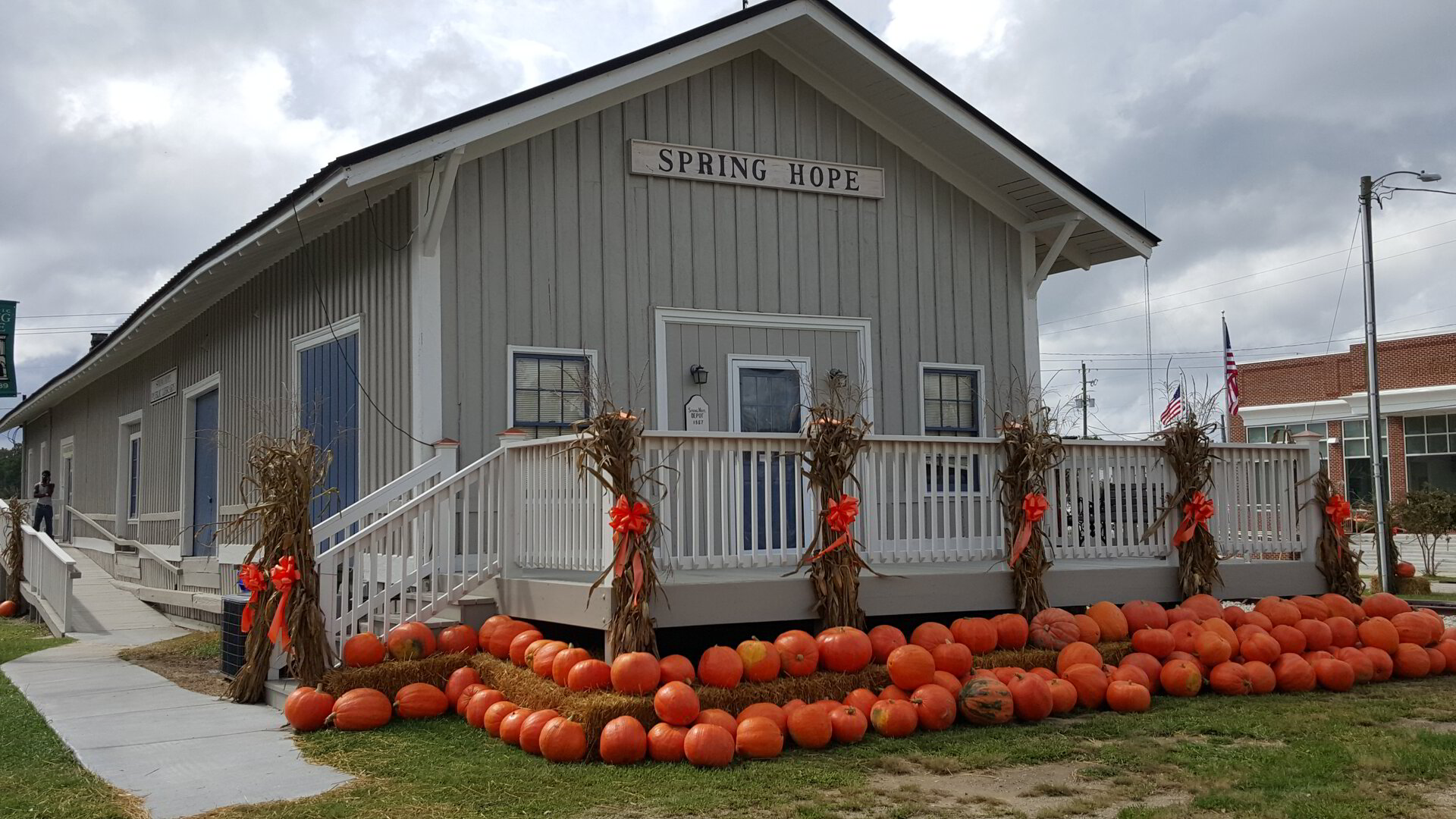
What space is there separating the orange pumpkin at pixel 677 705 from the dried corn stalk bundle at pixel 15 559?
1388 centimetres

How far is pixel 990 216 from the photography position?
1279 cm

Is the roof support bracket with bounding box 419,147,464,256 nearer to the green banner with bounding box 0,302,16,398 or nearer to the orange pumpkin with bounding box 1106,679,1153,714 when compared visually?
the orange pumpkin with bounding box 1106,679,1153,714

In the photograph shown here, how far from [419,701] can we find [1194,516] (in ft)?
19.0

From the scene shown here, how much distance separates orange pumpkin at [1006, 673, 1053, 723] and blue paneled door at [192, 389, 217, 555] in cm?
1095

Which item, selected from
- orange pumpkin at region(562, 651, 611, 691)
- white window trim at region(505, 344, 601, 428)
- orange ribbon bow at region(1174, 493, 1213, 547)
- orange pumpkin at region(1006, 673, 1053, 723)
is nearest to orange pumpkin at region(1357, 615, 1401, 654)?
orange ribbon bow at region(1174, 493, 1213, 547)

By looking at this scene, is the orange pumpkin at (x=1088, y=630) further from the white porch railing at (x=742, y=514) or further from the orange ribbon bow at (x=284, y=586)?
the orange ribbon bow at (x=284, y=586)

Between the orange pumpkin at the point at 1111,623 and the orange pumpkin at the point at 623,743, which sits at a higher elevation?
the orange pumpkin at the point at 1111,623

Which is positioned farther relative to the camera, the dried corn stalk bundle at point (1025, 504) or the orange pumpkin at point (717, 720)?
the dried corn stalk bundle at point (1025, 504)

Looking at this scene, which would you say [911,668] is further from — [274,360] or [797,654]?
[274,360]

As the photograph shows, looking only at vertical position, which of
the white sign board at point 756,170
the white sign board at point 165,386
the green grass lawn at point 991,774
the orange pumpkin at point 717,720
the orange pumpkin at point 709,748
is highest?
the white sign board at point 756,170

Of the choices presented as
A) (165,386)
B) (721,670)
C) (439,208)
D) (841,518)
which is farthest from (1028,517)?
(165,386)

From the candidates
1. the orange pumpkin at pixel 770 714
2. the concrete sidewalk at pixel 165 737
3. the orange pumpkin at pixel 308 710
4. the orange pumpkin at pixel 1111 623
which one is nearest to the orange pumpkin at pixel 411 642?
the orange pumpkin at pixel 308 710

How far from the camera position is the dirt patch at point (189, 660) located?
9.67 m

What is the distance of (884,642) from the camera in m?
7.93
